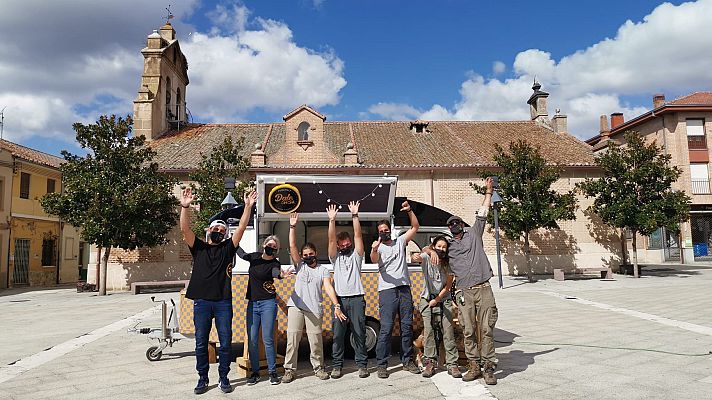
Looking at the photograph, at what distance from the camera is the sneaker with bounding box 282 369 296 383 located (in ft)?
18.0

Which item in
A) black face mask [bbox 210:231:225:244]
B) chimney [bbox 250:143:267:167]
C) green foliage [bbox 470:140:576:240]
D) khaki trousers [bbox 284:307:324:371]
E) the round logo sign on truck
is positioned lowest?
khaki trousers [bbox 284:307:324:371]

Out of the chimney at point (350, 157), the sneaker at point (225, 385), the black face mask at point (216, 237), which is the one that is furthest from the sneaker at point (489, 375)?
the chimney at point (350, 157)

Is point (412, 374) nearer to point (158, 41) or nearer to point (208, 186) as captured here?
point (208, 186)

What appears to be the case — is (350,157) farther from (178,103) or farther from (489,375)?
(489,375)

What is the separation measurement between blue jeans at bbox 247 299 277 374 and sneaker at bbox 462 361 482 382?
7.39ft

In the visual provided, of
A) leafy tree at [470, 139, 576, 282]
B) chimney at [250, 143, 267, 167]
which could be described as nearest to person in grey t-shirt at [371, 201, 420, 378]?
leafy tree at [470, 139, 576, 282]

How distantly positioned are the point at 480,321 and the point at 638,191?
58.8 ft

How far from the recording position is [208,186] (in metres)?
18.8

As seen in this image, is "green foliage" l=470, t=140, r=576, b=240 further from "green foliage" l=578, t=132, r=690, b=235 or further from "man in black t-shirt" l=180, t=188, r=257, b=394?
"man in black t-shirt" l=180, t=188, r=257, b=394

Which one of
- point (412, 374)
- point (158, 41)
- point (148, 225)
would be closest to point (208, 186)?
point (148, 225)

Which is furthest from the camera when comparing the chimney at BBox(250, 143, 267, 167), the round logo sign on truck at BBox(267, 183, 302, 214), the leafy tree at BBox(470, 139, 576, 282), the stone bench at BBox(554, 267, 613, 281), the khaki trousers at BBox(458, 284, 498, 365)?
the chimney at BBox(250, 143, 267, 167)

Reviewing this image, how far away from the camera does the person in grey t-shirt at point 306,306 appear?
5.57 meters

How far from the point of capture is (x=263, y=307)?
5406 mm

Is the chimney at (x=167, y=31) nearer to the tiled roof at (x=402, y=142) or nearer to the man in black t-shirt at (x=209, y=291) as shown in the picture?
the tiled roof at (x=402, y=142)
